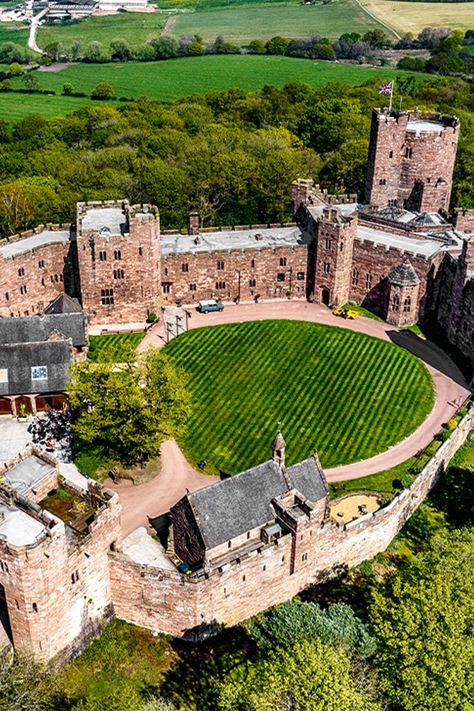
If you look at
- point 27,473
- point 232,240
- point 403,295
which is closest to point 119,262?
point 232,240

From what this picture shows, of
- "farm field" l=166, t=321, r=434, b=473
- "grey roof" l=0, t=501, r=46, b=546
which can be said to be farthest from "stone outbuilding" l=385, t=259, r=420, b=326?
"grey roof" l=0, t=501, r=46, b=546

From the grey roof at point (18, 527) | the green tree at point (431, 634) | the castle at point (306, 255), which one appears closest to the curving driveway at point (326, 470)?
the castle at point (306, 255)

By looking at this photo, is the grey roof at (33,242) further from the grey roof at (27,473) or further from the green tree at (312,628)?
the green tree at (312,628)

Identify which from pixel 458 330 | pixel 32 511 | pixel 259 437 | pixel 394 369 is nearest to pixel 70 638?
pixel 32 511

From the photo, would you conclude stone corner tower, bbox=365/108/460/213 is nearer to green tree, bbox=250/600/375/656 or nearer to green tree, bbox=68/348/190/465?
green tree, bbox=68/348/190/465

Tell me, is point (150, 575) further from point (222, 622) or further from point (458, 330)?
point (458, 330)
